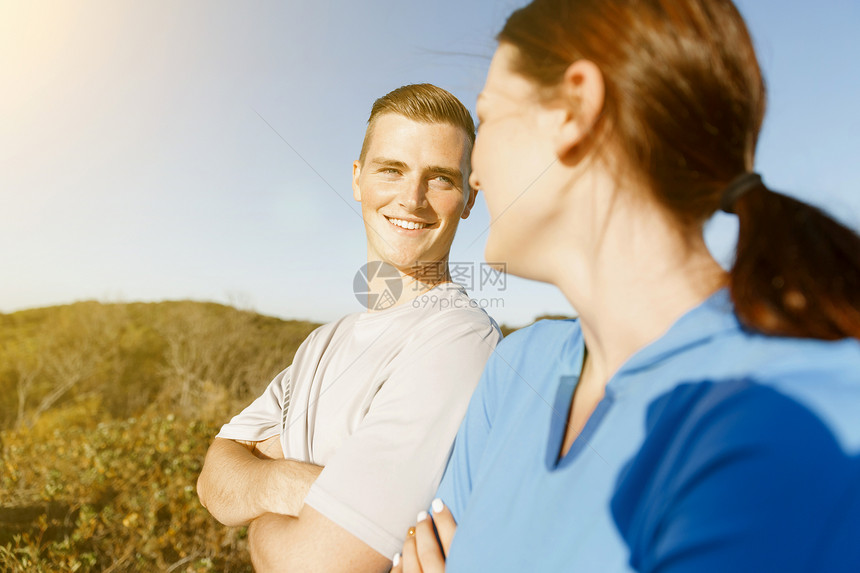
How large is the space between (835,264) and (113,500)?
4763mm

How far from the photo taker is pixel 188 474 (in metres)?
4.10

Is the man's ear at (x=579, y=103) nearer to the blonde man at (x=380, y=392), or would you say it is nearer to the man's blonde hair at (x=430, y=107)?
the blonde man at (x=380, y=392)

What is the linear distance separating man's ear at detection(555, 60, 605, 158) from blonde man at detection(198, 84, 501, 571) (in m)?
0.68

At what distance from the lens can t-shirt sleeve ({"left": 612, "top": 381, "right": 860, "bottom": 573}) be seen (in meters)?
0.52

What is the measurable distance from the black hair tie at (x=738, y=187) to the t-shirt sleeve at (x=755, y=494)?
0.33 meters

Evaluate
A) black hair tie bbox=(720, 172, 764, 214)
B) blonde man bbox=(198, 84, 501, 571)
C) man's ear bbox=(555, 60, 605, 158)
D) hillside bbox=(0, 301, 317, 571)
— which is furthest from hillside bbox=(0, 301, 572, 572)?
black hair tie bbox=(720, 172, 764, 214)

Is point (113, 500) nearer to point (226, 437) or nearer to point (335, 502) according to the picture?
point (226, 437)

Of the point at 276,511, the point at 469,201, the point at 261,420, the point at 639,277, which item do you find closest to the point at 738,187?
the point at 639,277

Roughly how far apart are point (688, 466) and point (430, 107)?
1.54m

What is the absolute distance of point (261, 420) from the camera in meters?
1.88

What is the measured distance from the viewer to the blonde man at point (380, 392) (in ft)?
3.94

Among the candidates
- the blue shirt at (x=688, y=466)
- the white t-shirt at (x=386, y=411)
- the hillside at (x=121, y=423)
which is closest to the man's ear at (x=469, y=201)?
the white t-shirt at (x=386, y=411)

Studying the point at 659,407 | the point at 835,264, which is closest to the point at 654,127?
the point at 835,264

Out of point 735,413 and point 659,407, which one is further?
point 659,407
